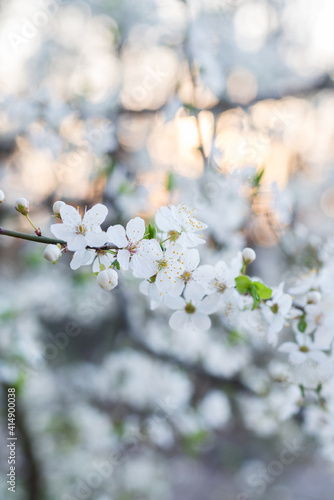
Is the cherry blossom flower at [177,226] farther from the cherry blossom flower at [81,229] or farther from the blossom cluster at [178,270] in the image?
the cherry blossom flower at [81,229]

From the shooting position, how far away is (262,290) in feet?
2.64

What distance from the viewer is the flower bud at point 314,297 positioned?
92 centimetres

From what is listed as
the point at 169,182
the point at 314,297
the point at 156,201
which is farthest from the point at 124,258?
the point at 156,201

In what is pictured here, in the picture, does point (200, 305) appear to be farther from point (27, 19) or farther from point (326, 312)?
point (27, 19)

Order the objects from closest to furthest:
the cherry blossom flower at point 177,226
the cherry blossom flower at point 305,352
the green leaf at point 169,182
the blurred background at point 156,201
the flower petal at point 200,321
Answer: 1. the cherry blossom flower at point 177,226
2. the flower petal at point 200,321
3. the cherry blossom flower at point 305,352
4. the green leaf at point 169,182
5. the blurred background at point 156,201

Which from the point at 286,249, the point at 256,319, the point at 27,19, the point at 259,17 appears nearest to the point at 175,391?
the point at 286,249

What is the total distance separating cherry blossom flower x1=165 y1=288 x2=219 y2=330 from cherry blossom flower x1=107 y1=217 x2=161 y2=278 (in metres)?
0.11

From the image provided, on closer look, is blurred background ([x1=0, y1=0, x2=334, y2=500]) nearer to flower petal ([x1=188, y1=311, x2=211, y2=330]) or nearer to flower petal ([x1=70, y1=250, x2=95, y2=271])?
flower petal ([x1=188, y1=311, x2=211, y2=330])

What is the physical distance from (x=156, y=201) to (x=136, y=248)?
134 cm

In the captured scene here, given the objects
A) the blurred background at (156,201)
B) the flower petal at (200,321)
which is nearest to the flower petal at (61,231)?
the flower petal at (200,321)

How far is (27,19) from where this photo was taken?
2.92 meters

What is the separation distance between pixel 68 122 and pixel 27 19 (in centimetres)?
147

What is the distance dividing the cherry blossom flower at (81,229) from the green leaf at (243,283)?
298 mm

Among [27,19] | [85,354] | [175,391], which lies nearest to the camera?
[175,391]
